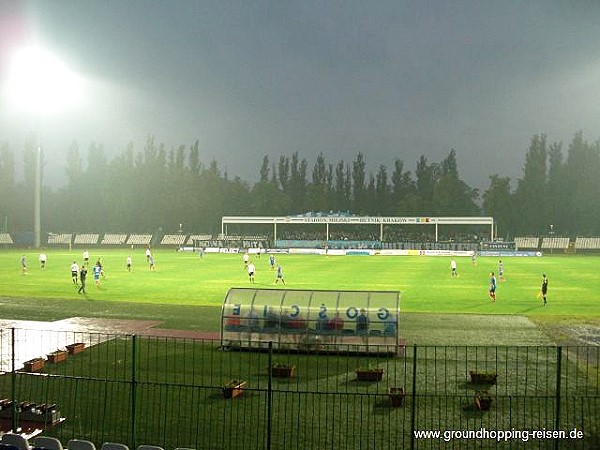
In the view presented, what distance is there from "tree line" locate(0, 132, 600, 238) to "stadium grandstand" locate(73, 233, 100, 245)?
7.73m

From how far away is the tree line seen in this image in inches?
4518

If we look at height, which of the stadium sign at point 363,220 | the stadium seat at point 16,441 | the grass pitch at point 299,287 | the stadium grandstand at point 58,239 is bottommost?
the grass pitch at point 299,287

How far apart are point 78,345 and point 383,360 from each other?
402 inches

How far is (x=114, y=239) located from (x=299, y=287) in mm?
82373

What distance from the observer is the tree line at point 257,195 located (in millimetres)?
114750

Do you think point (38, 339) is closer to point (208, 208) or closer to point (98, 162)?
point (208, 208)

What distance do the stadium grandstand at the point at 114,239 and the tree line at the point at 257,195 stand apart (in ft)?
21.8

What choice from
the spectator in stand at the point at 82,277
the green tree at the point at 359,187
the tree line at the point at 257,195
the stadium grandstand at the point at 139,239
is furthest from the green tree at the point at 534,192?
the spectator in stand at the point at 82,277

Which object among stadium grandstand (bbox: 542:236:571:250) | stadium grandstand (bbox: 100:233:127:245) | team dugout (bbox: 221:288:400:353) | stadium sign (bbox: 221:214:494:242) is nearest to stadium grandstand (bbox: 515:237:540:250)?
stadium grandstand (bbox: 542:236:571:250)

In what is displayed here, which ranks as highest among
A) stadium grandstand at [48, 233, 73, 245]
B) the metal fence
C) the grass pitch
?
stadium grandstand at [48, 233, 73, 245]

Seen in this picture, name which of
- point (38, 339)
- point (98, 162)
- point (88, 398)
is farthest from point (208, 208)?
point (88, 398)

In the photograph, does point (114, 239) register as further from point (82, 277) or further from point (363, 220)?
point (82, 277)

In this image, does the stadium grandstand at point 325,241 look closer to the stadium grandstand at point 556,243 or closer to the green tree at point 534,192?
the stadium grandstand at point 556,243

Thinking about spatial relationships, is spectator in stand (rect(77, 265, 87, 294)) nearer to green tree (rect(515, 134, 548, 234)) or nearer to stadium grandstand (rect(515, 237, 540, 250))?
stadium grandstand (rect(515, 237, 540, 250))
